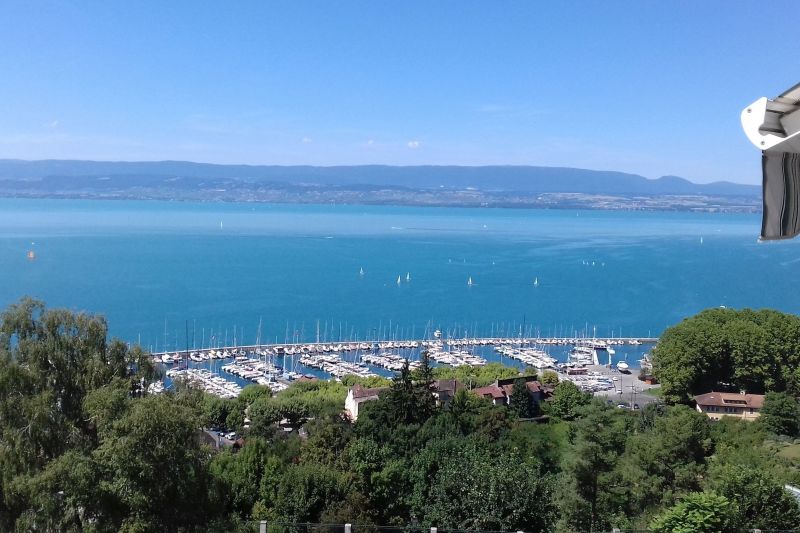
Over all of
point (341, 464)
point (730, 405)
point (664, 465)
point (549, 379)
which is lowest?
point (549, 379)

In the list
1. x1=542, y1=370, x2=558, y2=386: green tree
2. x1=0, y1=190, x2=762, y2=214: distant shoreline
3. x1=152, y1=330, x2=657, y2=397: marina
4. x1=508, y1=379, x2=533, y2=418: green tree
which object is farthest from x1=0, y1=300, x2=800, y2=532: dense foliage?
x1=0, y1=190, x2=762, y2=214: distant shoreline

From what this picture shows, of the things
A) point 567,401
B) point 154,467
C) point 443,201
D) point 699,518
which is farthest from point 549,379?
point 443,201

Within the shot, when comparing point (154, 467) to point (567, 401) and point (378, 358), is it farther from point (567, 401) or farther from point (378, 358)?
point (378, 358)

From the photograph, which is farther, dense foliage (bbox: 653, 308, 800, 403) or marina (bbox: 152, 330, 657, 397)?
marina (bbox: 152, 330, 657, 397)

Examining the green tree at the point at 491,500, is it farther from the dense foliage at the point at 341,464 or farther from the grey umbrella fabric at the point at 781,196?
the grey umbrella fabric at the point at 781,196

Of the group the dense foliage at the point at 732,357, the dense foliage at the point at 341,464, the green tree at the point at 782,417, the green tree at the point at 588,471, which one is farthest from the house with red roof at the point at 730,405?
the green tree at the point at 588,471

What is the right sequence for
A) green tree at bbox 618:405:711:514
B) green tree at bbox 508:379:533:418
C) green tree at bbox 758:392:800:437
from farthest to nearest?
green tree at bbox 508:379:533:418 < green tree at bbox 758:392:800:437 < green tree at bbox 618:405:711:514

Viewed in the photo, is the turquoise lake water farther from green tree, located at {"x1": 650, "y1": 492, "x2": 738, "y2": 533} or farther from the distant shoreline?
the distant shoreline
